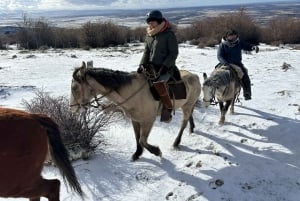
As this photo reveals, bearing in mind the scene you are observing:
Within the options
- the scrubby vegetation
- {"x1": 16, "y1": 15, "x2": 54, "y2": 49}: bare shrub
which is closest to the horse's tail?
the scrubby vegetation

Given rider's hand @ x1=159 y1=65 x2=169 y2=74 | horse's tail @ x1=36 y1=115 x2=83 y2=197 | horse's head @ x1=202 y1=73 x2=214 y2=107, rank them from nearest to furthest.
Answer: horse's tail @ x1=36 y1=115 x2=83 y2=197, rider's hand @ x1=159 y1=65 x2=169 y2=74, horse's head @ x1=202 y1=73 x2=214 y2=107

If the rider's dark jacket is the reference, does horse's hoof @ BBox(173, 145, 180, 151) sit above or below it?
below

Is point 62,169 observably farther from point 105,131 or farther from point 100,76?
point 105,131

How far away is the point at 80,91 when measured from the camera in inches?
216

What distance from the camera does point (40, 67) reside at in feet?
54.4

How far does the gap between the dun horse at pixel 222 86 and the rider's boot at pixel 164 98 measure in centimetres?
137

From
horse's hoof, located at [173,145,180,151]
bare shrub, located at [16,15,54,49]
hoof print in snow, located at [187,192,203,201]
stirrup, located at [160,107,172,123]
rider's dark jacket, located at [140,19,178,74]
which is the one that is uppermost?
rider's dark jacket, located at [140,19,178,74]

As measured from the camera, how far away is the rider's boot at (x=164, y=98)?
598 centimetres

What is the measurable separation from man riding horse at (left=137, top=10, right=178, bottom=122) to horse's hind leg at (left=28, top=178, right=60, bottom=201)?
2535mm

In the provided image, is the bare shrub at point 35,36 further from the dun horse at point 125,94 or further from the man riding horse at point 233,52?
the dun horse at point 125,94

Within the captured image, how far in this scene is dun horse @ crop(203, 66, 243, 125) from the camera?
Result: 24.5ft

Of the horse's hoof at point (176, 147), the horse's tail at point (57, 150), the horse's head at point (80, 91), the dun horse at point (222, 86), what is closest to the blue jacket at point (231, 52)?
the dun horse at point (222, 86)

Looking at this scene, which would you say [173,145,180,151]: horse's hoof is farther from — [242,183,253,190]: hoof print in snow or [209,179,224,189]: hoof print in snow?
[242,183,253,190]: hoof print in snow

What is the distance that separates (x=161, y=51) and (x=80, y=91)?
1.52 m
